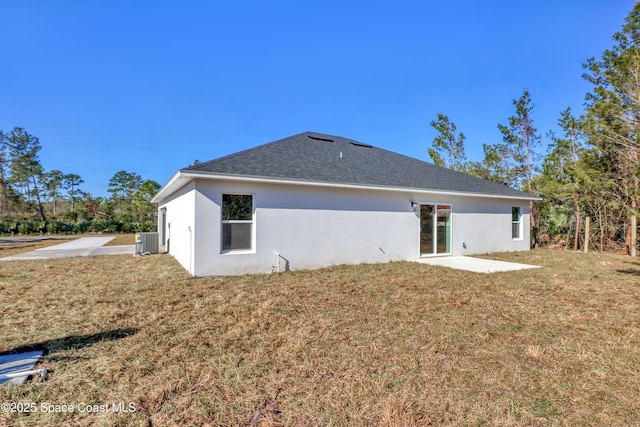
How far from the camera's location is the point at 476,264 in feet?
31.7

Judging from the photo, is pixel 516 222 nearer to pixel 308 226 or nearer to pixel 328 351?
pixel 308 226

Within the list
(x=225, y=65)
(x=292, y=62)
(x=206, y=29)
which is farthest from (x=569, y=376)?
(x=225, y=65)

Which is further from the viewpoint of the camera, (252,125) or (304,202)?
(252,125)

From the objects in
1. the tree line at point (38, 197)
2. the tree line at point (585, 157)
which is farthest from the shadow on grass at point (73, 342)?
the tree line at point (38, 197)

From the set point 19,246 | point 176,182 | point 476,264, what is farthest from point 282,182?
point 19,246

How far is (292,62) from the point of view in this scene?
14211 mm

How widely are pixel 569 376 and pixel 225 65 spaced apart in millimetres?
15988

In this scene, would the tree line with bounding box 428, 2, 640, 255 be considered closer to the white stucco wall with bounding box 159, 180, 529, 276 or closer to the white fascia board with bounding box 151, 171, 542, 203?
the white fascia board with bounding box 151, 171, 542, 203

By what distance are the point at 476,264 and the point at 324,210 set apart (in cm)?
543

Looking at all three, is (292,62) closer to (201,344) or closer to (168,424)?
(201,344)

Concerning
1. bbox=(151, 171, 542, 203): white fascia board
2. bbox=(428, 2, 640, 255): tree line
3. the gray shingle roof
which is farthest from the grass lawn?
bbox=(428, 2, 640, 255): tree line

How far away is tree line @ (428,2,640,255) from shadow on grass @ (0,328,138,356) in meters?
11.7

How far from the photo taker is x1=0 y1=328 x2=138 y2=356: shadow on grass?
3.58 m

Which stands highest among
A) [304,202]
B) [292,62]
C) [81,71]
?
[292,62]
